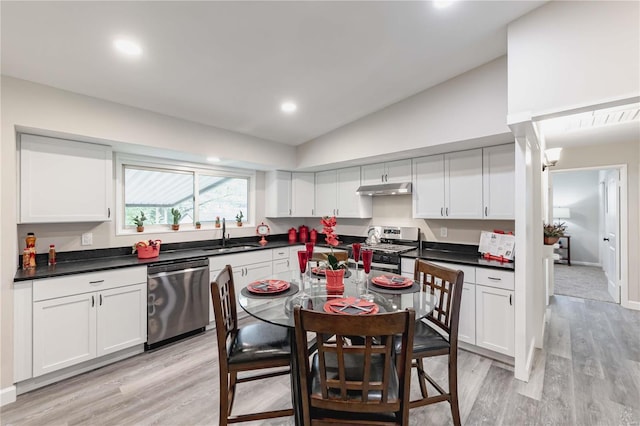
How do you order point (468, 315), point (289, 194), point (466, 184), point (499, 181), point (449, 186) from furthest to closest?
point (289, 194)
point (449, 186)
point (466, 184)
point (499, 181)
point (468, 315)

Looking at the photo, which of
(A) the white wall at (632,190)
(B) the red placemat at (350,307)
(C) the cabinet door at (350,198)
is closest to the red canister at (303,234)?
(C) the cabinet door at (350,198)

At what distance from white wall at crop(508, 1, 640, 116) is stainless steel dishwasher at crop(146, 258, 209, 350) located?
3.41 m

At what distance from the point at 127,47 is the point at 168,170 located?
187 centimetres

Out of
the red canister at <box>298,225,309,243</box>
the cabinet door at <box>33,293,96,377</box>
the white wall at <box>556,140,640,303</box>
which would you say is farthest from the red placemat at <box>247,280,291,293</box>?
the white wall at <box>556,140,640,303</box>

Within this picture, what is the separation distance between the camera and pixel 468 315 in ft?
9.20

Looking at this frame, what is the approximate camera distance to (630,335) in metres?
3.17

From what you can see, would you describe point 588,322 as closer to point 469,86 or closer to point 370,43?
point 469,86

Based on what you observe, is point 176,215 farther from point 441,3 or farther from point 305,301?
point 441,3

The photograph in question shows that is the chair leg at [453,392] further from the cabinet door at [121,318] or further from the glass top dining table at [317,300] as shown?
the cabinet door at [121,318]

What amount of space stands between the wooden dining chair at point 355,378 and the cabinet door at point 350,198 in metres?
3.00

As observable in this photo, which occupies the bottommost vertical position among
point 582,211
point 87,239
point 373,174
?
point 87,239

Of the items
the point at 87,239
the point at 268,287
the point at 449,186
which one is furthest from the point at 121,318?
the point at 449,186

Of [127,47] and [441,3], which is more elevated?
[441,3]

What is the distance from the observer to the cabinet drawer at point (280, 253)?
411 centimetres
